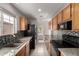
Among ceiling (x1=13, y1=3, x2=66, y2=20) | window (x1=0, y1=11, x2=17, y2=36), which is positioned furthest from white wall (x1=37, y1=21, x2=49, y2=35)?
window (x1=0, y1=11, x2=17, y2=36)

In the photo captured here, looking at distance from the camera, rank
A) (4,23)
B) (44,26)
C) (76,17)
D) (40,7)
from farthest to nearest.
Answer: (44,26), (40,7), (4,23), (76,17)

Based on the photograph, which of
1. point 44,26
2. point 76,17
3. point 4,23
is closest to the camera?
point 76,17

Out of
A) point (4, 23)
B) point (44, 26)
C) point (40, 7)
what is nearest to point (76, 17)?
point (4, 23)

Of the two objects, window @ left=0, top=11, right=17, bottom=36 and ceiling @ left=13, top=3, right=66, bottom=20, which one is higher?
ceiling @ left=13, top=3, right=66, bottom=20

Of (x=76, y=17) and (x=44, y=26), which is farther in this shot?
(x=44, y=26)

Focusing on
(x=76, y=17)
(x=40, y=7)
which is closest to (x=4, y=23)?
(x=40, y=7)

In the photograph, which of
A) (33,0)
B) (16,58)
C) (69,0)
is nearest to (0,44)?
(16,58)

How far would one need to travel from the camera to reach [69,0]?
37.8 inches

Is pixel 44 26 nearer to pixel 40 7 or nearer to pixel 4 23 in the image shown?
pixel 40 7

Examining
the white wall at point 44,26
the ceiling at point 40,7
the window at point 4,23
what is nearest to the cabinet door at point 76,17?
the ceiling at point 40,7

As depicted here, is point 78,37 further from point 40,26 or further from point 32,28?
point 40,26

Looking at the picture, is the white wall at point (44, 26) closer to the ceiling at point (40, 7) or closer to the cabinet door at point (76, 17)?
the ceiling at point (40, 7)

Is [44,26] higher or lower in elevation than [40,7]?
lower

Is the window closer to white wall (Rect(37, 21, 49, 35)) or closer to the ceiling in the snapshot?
the ceiling
